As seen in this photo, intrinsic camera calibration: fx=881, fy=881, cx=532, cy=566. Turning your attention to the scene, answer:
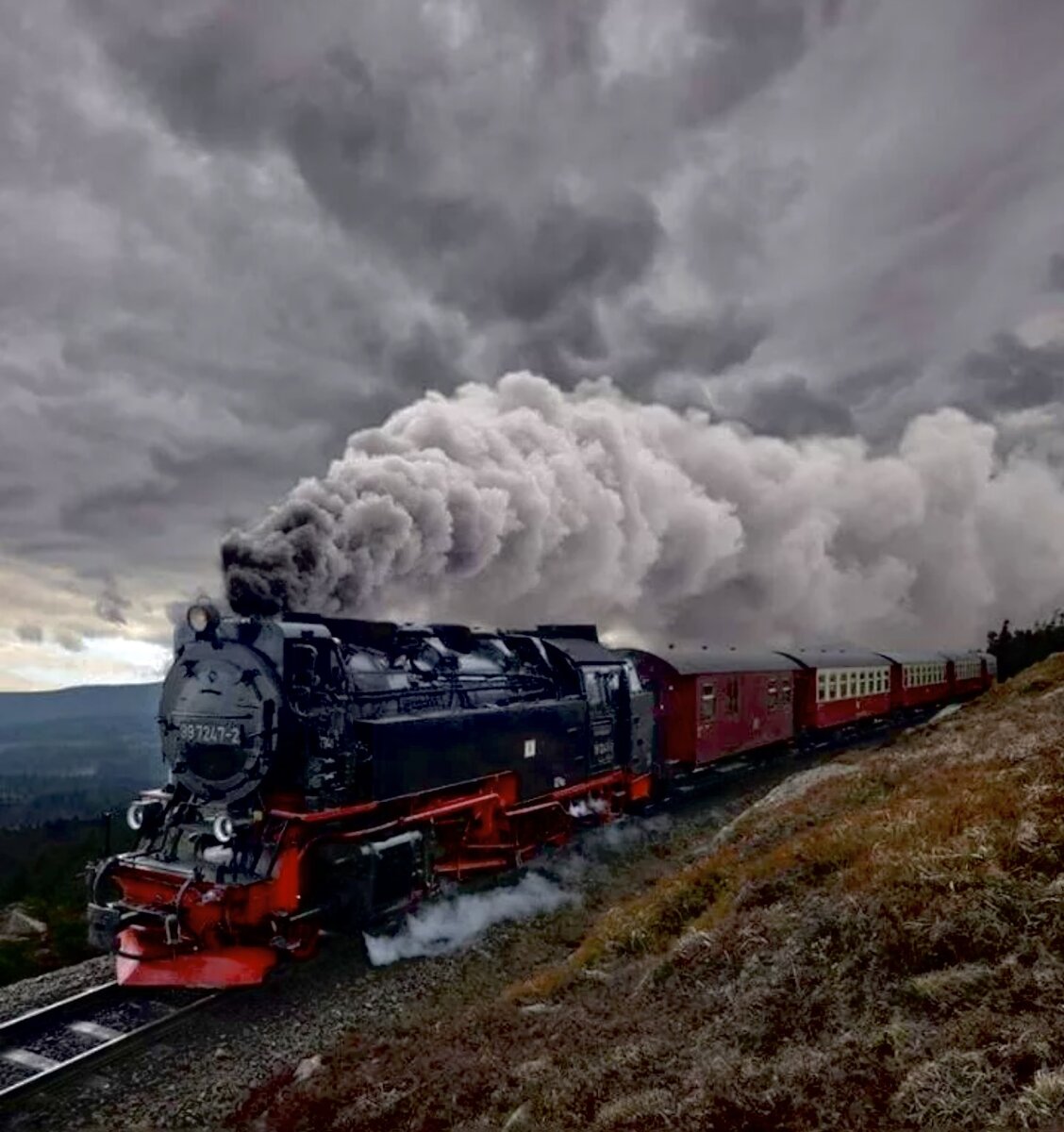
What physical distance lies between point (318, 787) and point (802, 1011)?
5466 mm

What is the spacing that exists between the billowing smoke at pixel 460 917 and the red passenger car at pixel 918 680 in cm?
2431

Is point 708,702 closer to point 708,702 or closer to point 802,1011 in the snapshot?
point 708,702

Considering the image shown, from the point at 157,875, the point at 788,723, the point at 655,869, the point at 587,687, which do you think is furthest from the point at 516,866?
the point at 788,723

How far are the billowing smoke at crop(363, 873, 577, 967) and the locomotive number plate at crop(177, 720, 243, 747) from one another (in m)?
2.60

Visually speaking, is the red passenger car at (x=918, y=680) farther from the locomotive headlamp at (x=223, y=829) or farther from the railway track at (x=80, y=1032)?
the railway track at (x=80, y=1032)

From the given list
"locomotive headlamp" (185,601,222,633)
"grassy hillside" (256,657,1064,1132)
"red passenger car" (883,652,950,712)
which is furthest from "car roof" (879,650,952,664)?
"locomotive headlamp" (185,601,222,633)

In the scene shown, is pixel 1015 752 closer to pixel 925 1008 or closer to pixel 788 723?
pixel 925 1008

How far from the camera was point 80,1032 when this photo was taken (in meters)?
7.89

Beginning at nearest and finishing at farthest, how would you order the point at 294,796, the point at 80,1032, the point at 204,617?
the point at 80,1032 < the point at 294,796 < the point at 204,617

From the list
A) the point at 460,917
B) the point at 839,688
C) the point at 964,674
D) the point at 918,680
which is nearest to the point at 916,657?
the point at 918,680

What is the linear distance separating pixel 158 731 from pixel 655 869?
23.8 ft

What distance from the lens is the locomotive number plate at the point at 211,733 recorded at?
9484 mm

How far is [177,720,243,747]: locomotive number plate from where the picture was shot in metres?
9.48

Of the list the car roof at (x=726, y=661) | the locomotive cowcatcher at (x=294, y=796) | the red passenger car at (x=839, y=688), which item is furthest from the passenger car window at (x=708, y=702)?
the locomotive cowcatcher at (x=294, y=796)
